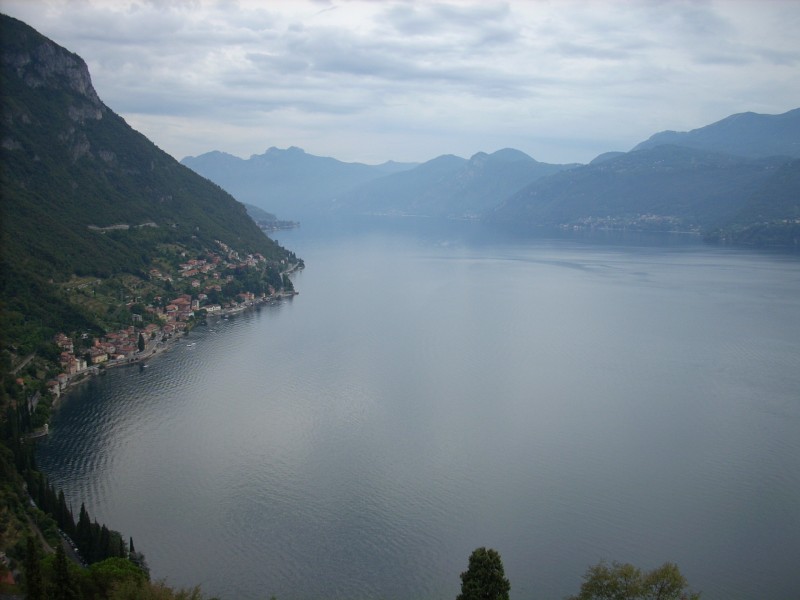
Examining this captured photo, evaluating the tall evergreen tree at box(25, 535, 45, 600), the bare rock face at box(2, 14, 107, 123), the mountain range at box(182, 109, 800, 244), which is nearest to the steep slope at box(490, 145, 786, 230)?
the mountain range at box(182, 109, 800, 244)

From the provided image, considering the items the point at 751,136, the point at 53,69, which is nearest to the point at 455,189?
the point at 751,136

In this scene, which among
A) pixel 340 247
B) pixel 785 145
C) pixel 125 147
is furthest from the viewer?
pixel 785 145

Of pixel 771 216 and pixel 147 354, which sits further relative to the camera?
pixel 771 216

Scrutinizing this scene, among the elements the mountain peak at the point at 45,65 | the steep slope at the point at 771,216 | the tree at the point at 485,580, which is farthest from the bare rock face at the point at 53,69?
the steep slope at the point at 771,216

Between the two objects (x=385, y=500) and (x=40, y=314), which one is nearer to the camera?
(x=385, y=500)

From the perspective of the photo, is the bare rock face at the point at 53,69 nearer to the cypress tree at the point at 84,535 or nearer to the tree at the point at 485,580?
the cypress tree at the point at 84,535

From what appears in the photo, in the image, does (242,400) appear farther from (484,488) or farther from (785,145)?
(785,145)

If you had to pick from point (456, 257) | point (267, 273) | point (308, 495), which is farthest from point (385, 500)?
point (456, 257)

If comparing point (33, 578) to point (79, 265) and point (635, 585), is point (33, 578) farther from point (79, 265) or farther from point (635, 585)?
point (79, 265)
